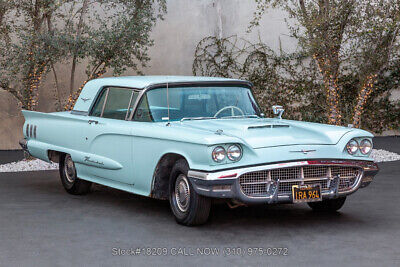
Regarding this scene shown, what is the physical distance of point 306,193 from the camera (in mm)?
6258

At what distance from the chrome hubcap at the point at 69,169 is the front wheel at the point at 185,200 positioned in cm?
234

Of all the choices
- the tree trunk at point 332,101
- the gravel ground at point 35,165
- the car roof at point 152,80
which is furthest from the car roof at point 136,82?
the tree trunk at point 332,101

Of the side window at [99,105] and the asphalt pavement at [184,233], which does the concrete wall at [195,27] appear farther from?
the asphalt pavement at [184,233]

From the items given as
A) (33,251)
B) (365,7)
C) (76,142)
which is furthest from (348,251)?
(365,7)

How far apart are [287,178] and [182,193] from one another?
3.37 ft

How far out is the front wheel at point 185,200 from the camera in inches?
251

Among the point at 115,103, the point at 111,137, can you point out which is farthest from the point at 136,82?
the point at 111,137

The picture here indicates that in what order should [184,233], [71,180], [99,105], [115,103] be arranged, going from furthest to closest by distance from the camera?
[71,180] < [99,105] < [115,103] < [184,233]

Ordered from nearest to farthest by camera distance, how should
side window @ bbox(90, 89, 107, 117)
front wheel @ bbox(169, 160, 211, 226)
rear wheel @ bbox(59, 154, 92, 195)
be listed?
1. front wheel @ bbox(169, 160, 211, 226)
2. side window @ bbox(90, 89, 107, 117)
3. rear wheel @ bbox(59, 154, 92, 195)

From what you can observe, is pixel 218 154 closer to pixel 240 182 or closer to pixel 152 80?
pixel 240 182

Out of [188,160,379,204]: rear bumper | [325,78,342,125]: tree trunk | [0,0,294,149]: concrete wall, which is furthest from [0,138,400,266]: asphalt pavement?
[0,0,294,149]: concrete wall

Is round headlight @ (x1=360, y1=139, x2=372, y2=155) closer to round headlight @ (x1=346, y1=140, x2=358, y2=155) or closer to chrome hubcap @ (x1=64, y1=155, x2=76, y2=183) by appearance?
round headlight @ (x1=346, y1=140, x2=358, y2=155)

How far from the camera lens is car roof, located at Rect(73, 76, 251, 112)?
751 centimetres

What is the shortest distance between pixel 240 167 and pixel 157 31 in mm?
10658
